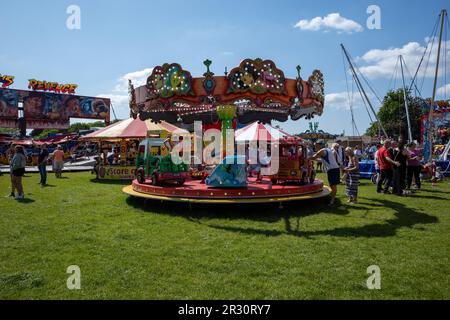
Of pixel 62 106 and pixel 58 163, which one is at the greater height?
pixel 62 106

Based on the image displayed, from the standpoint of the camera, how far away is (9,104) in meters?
42.8

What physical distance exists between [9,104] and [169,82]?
42.0 m

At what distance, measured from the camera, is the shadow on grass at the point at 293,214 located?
21.9 feet

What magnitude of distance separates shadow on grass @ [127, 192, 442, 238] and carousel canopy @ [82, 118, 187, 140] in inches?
312

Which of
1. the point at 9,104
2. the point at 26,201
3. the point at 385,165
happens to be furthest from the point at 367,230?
the point at 9,104

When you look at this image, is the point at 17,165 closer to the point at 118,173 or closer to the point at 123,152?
the point at 118,173

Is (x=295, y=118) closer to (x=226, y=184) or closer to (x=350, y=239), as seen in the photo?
(x=226, y=184)

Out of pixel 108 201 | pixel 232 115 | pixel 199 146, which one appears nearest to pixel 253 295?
pixel 232 115

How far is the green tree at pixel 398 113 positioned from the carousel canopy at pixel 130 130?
40.8 m

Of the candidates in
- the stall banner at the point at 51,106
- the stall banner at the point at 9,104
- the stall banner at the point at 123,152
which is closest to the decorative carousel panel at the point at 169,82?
the stall banner at the point at 123,152

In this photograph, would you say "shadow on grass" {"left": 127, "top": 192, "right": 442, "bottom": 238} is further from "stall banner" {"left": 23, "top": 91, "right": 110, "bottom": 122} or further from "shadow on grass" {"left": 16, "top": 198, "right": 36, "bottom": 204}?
"stall banner" {"left": 23, "top": 91, "right": 110, "bottom": 122}

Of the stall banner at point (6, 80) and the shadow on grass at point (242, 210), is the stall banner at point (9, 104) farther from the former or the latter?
the shadow on grass at point (242, 210)

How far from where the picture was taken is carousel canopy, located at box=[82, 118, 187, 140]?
1783 centimetres

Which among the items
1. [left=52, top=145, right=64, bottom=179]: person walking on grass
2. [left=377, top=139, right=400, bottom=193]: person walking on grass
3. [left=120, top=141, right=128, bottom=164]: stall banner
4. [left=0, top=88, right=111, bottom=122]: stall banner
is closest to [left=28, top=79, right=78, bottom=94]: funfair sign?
[left=0, top=88, right=111, bottom=122]: stall banner
